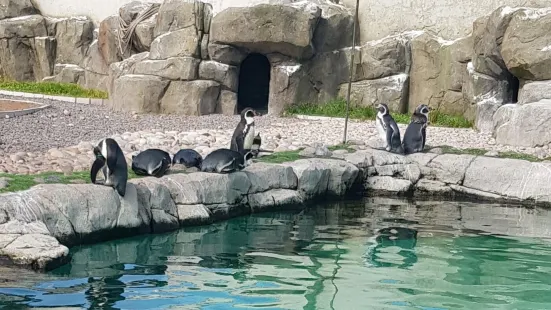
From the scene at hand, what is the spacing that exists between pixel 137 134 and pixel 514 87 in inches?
269

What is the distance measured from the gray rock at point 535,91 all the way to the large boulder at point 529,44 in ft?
0.78

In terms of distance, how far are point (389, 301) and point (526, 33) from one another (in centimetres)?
884

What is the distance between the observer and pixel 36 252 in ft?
19.8

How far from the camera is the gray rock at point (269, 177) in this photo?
8820 mm

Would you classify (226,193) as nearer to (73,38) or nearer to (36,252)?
(36,252)

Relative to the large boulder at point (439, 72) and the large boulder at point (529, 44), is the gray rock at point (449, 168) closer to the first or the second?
the large boulder at point (529, 44)

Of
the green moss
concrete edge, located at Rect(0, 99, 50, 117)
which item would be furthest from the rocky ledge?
concrete edge, located at Rect(0, 99, 50, 117)

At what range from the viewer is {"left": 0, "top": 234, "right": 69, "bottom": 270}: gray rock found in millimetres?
5996

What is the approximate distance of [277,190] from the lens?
9.16m

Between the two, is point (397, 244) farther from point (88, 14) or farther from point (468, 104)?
point (88, 14)

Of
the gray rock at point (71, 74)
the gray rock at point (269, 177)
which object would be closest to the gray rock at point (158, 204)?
the gray rock at point (269, 177)

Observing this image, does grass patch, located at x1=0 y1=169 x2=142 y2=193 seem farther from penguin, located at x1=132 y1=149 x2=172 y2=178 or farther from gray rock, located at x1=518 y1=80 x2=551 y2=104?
gray rock, located at x1=518 y1=80 x2=551 y2=104

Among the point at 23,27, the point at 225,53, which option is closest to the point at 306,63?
the point at 225,53

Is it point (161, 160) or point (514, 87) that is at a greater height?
point (514, 87)
